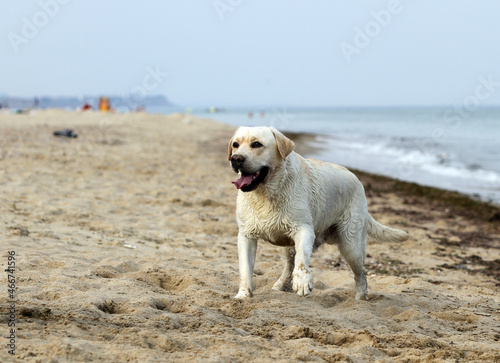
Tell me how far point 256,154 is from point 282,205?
1.80 ft

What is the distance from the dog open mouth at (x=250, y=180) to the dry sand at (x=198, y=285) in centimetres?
100

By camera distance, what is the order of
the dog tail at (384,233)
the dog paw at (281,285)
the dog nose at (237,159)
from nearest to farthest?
the dog nose at (237,159) → the dog paw at (281,285) → the dog tail at (384,233)

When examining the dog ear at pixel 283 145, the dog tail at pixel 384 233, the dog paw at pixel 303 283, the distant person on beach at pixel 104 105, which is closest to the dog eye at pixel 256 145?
the dog ear at pixel 283 145

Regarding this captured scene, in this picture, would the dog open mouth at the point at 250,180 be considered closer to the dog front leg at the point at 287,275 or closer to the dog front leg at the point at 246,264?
the dog front leg at the point at 246,264

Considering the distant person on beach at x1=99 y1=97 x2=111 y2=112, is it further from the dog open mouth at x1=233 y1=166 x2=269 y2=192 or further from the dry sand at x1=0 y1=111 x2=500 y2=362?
the dog open mouth at x1=233 y1=166 x2=269 y2=192

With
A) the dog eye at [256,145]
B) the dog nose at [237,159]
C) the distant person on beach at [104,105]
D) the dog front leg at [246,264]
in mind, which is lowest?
the dog front leg at [246,264]

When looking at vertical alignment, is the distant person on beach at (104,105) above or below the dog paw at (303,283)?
above

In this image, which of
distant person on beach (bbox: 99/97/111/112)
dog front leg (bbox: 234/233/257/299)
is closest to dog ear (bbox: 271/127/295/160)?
dog front leg (bbox: 234/233/257/299)

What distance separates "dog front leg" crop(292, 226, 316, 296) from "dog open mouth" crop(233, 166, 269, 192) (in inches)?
23.5

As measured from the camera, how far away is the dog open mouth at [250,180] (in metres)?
4.69

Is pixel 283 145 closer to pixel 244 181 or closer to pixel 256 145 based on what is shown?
pixel 256 145

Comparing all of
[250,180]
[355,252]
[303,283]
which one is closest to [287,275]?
[355,252]

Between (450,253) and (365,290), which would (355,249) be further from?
(450,253)

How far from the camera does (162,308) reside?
163 inches
